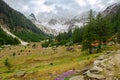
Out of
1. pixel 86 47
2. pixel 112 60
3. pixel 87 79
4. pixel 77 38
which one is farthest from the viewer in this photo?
pixel 77 38

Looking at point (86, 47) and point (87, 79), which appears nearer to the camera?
point (87, 79)

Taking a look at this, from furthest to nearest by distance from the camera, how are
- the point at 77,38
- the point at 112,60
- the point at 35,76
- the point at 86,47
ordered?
the point at 77,38, the point at 86,47, the point at 35,76, the point at 112,60

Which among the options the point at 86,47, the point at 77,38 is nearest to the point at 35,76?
the point at 86,47

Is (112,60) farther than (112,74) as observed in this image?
Yes

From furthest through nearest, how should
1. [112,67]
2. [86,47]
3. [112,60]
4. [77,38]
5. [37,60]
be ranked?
1. [77,38]
2. [37,60]
3. [86,47]
4. [112,60]
5. [112,67]

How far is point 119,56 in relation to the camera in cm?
4406

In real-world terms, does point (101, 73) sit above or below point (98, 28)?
below

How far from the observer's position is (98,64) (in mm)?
40000

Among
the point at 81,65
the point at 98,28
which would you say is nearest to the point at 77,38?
the point at 98,28

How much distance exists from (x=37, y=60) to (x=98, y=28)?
75.2 feet

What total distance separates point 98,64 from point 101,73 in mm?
3565

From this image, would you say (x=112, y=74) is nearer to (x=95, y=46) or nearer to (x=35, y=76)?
(x=35, y=76)

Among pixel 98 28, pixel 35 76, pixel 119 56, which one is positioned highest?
pixel 98 28

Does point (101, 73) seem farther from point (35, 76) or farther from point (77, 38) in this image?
point (77, 38)
